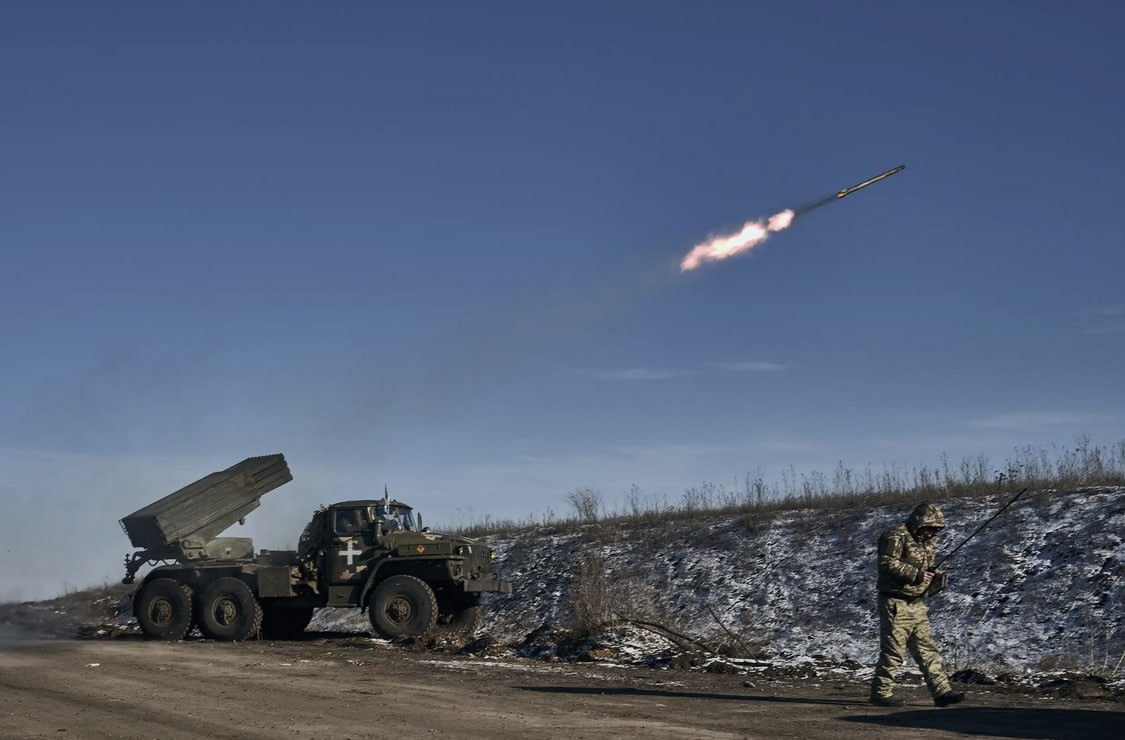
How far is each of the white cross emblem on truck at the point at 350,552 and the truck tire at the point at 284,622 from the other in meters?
2.13

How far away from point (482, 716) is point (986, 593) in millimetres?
10385

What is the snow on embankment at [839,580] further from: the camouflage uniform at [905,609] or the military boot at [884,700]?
the camouflage uniform at [905,609]

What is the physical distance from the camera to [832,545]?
67.7ft

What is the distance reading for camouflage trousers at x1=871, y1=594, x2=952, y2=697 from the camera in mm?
9992

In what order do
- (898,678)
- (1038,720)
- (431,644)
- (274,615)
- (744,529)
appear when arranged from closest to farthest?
(1038,720) → (898,678) → (431,644) → (274,615) → (744,529)

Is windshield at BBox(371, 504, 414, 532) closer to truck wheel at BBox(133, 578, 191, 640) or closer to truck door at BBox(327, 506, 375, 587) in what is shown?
truck door at BBox(327, 506, 375, 587)

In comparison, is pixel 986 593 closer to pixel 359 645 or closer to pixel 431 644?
pixel 431 644

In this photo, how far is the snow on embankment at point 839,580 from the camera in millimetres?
15375

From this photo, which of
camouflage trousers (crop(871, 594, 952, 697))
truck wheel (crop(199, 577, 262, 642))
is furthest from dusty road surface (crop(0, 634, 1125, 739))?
truck wheel (crop(199, 577, 262, 642))

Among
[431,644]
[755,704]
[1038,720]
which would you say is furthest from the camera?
[431,644]

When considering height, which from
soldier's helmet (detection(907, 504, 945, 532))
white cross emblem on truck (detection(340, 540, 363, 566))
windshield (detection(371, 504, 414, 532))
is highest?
windshield (detection(371, 504, 414, 532))

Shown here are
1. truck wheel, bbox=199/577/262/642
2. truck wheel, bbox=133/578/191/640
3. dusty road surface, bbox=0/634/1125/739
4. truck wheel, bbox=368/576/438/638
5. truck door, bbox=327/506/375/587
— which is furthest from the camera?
truck wheel, bbox=133/578/191/640

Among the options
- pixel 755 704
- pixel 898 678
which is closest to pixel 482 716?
pixel 755 704

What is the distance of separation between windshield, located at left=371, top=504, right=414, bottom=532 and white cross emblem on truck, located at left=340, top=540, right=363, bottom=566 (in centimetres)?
→ 59
